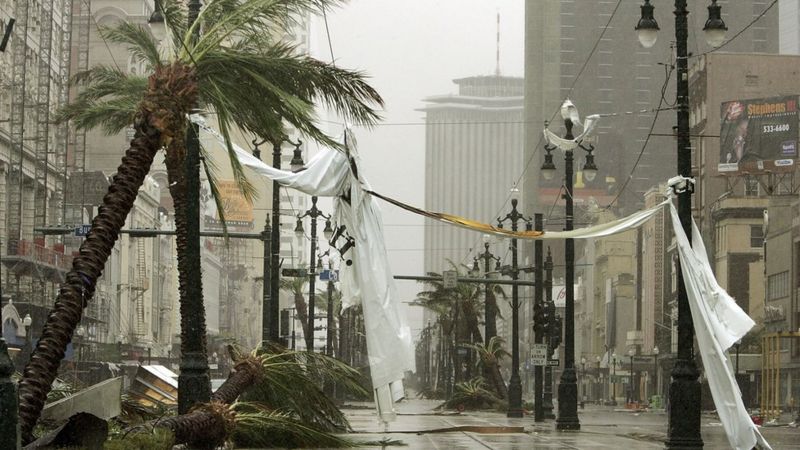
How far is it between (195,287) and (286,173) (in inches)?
206

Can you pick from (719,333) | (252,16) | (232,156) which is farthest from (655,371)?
(232,156)

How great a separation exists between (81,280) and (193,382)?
179 inches

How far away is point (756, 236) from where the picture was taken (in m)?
105

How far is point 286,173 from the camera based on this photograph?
19.3m

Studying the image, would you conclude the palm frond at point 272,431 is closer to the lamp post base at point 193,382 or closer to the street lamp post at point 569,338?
the lamp post base at point 193,382

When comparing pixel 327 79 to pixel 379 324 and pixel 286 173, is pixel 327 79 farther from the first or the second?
pixel 379 324

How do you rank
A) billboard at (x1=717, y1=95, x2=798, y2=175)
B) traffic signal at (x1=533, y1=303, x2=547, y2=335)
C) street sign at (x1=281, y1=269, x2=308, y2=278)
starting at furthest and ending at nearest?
billboard at (x1=717, y1=95, x2=798, y2=175) → street sign at (x1=281, y1=269, x2=308, y2=278) → traffic signal at (x1=533, y1=303, x2=547, y2=335)

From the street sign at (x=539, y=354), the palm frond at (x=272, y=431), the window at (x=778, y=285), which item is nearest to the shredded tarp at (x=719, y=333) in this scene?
the palm frond at (x=272, y=431)

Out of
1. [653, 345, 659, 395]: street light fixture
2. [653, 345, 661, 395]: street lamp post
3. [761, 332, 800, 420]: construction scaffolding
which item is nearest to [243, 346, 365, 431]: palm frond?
[761, 332, 800, 420]: construction scaffolding

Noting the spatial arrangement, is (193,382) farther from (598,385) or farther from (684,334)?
(598,385)

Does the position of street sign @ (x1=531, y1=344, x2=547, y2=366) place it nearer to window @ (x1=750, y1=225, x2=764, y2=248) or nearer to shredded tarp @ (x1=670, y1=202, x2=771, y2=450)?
shredded tarp @ (x1=670, y1=202, x2=771, y2=450)

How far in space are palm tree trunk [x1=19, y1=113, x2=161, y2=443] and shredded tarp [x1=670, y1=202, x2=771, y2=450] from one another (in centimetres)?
837

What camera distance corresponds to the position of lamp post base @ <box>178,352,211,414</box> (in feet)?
75.0

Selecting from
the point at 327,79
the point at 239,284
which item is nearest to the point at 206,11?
the point at 327,79
